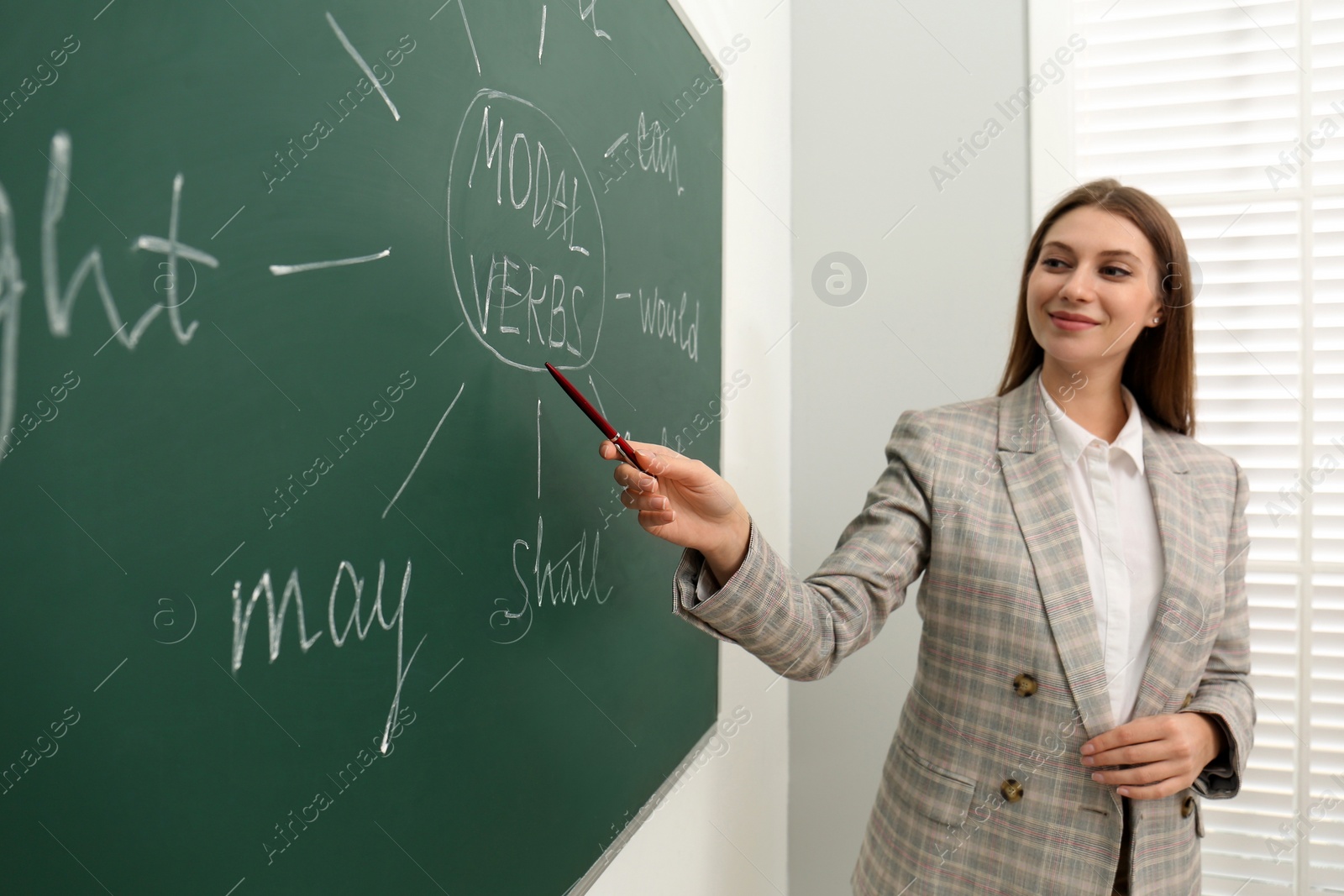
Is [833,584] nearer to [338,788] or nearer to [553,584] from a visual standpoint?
[553,584]

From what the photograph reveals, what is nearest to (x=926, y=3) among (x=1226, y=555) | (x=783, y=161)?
(x=783, y=161)

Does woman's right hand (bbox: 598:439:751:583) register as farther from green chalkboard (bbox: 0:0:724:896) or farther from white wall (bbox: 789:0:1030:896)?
white wall (bbox: 789:0:1030:896)

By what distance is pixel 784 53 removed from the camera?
7.08ft

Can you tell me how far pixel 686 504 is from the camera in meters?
0.91

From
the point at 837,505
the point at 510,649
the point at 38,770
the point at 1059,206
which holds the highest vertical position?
the point at 38,770

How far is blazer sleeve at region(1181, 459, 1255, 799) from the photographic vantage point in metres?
1.26

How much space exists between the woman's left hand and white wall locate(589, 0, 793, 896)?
64 cm

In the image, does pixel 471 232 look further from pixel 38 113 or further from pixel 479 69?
pixel 38 113

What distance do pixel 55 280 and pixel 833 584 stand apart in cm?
88

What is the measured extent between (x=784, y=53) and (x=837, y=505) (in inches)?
46.4

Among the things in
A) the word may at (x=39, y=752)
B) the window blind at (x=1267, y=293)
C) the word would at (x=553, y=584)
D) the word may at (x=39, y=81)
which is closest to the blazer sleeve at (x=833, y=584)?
the word would at (x=553, y=584)

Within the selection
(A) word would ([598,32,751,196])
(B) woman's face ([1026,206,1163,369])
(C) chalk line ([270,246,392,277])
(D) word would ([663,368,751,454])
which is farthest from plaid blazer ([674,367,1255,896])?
(C) chalk line ([270,246,392,277])

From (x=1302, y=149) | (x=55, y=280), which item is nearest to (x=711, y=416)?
(x=55, y=280)

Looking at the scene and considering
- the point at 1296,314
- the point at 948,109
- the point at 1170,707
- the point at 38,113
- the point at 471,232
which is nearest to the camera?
the point at 38,113
